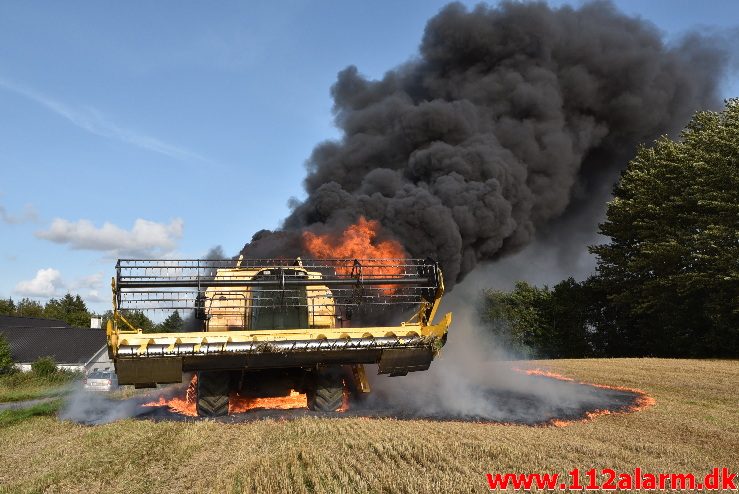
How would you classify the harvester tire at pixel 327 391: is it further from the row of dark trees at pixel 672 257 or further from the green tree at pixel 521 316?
the green tree at pixel 521 316

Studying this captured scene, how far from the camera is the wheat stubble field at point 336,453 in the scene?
21.6 feet

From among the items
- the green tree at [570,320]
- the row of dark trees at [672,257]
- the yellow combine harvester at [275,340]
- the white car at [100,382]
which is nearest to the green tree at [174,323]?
the yellow combine harvester at [275,340]

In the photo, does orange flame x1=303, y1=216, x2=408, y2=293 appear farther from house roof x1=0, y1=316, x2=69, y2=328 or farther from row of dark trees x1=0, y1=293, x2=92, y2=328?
row of dark trees x1=0, y1=293, x2=92, y2=328

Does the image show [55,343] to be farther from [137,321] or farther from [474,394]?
[474,394]

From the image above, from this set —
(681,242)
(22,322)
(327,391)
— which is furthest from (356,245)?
(22,322)

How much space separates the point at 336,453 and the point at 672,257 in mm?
31747

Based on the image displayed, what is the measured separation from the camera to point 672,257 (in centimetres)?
3434

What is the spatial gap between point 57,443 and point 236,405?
338 centimetres

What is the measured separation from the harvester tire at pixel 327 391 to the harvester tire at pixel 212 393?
1.63 metres

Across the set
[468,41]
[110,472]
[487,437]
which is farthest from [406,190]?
[110,472]

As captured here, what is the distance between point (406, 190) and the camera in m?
24.3

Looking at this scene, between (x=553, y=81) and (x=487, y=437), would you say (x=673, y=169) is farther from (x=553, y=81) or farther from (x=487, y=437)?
(x=487, y=437)

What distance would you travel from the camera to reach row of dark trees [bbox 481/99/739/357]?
31703 mm

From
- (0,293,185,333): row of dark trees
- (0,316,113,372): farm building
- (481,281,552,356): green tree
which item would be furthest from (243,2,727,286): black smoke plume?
(0,293,185,333): row of dark trees
